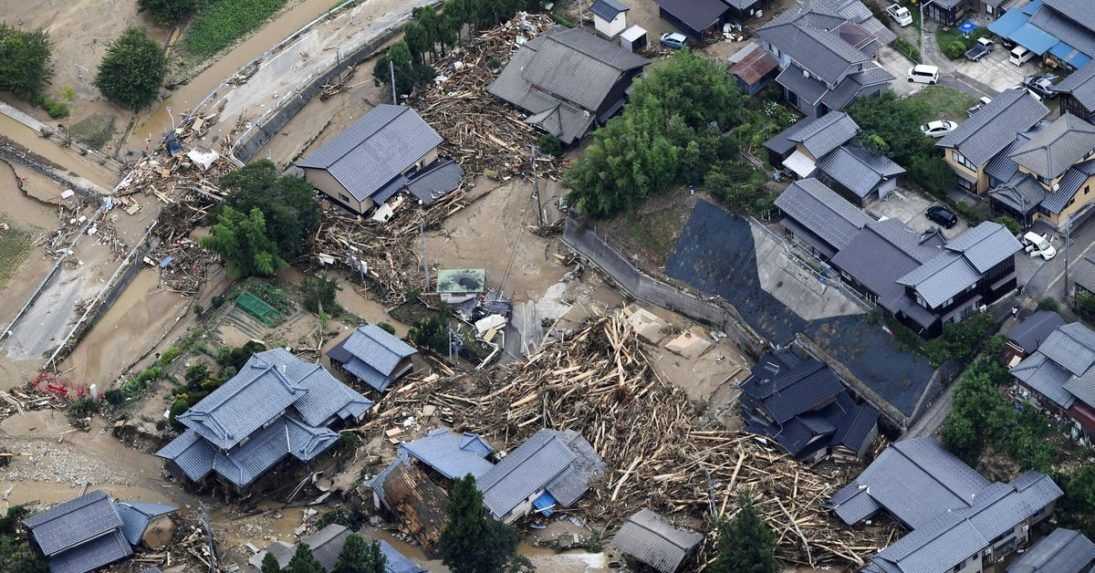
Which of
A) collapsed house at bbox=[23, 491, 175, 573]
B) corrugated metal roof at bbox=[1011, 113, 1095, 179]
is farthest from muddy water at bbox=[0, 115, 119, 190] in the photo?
corrugated metal roof at bbox=[1011, 113, 1095, 179]

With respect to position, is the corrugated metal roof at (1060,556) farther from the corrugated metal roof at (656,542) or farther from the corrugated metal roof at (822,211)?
the corrugated metal roof at (822,211)

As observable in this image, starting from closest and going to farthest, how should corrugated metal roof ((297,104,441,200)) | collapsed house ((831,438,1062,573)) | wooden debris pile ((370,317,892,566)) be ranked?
collapsed house ((831,438,1062,573)) → wooden debris pile ((370,317,892,566)) → corrugated metal roof ((297,104,441,200))

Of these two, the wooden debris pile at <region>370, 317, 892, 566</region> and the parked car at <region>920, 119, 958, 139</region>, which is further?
the parked car at <region>920, 119, 958, 139</region>

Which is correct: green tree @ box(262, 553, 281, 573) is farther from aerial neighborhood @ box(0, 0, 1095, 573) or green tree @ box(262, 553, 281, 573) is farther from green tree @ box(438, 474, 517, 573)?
green tree @ box(438, 474, 517, 573)

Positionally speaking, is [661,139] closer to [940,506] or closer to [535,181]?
[535,181]

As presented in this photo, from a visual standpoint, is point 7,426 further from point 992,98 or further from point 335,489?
point 992,98

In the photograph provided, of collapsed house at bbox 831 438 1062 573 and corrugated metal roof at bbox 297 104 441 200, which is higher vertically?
corrugated metal roof at bbox 297 104 441 200

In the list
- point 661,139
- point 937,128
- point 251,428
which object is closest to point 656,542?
point 251,428
